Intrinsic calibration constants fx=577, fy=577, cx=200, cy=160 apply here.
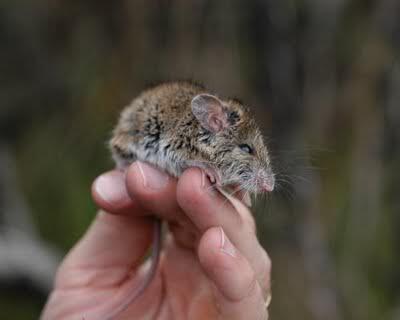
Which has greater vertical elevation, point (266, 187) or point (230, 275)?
point (266, 187)

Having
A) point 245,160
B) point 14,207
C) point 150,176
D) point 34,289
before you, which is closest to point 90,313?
point 150,176

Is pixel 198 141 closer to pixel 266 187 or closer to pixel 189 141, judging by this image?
pixel 189 141

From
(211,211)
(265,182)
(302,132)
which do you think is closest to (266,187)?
(265,182)

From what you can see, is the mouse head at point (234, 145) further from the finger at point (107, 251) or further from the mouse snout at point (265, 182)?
the finger at point (107, 251)

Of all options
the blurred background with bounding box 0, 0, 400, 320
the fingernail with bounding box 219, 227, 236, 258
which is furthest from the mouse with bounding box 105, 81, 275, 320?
the blurred background with bounding box 0, 0, 400, 320

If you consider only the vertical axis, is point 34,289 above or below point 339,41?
below

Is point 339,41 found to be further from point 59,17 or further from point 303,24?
point 59,17

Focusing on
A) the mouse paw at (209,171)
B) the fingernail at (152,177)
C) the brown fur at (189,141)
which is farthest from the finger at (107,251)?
the mouse paw at (209,171)
